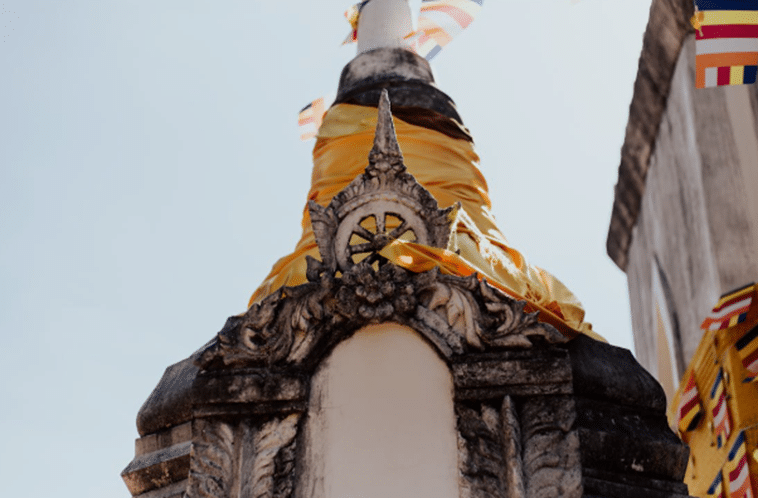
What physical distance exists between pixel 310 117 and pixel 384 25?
1990 mm

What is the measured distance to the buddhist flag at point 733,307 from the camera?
9.21 metres

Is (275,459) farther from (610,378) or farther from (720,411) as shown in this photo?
(720,411)

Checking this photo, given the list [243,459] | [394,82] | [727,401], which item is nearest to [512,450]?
[243,459]

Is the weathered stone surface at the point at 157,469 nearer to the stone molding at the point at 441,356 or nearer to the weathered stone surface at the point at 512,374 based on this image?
the stone molding at the point at 441,356

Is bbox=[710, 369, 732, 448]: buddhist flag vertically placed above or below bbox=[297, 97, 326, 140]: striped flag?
below

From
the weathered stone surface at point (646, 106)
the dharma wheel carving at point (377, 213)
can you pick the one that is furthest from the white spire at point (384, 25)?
the weathered stone surface at point (646, 106)

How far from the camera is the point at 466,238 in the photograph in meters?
5.96

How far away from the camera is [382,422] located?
15.5 feet

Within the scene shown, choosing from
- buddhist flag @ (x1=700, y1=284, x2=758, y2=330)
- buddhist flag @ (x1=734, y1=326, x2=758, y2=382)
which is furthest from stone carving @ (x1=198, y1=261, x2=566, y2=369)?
buddhist flag @ (x1=734, y1=326, x2=758, y2=382)

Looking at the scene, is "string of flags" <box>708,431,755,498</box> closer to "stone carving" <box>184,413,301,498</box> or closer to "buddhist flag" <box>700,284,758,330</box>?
"buddhist flag" <box>700,284,758,330</box>

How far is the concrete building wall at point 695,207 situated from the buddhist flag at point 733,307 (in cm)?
94

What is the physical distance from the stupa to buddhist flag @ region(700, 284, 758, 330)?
13.7 ft

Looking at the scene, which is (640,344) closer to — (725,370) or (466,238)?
(725,370)

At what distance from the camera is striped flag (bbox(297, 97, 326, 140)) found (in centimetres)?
1001
